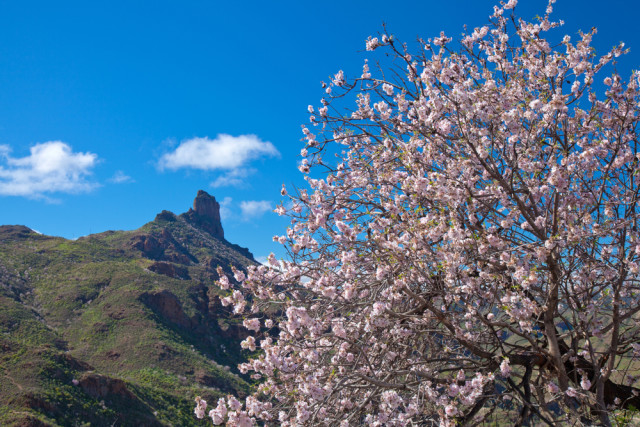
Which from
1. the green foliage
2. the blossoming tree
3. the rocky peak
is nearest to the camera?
the blossoming tree

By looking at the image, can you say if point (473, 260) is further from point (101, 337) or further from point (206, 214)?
point (206, 214)

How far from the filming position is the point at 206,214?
119 m

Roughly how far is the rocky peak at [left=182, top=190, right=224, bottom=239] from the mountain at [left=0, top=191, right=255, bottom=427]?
33.8 meters

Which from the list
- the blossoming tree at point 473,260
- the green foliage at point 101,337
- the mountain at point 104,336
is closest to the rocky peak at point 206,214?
the mountain at point 104,336

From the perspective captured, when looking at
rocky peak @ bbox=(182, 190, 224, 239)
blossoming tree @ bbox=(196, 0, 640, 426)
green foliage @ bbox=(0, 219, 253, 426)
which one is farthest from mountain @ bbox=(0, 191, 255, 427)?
rocky peak @ bbox=(182, 190, 224, 239)

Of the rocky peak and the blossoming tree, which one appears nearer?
the blossoming tree

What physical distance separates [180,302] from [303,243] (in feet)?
186

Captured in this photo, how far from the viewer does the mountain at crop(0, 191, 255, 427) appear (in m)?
29.5

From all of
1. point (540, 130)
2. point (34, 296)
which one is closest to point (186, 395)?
point (34, 296)

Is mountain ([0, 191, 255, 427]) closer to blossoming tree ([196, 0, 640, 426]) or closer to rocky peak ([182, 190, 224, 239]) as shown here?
blossoming tree ([196, 0, 640, 426])

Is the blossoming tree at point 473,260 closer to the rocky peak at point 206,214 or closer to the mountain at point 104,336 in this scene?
the mountain at point 104,336

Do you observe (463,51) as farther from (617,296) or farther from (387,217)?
(617,296)

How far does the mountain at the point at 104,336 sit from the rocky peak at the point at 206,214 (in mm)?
33783

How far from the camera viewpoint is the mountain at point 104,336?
29547 millimetres
